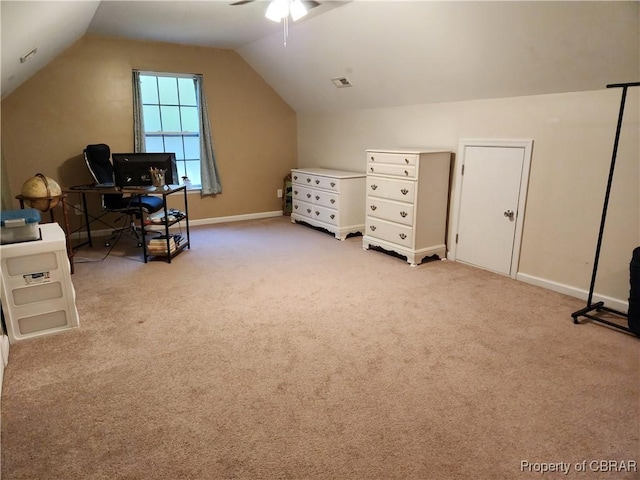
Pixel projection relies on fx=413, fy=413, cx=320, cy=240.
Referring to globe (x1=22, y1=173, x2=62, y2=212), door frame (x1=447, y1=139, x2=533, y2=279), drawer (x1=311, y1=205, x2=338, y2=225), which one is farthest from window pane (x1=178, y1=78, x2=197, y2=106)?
door frame (x1=447, y1=139, x2=533, y2=279)

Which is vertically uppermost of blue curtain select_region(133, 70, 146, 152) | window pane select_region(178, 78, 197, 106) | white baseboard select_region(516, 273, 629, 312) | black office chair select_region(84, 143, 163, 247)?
window pane select_region(178, 78, 197, 106)

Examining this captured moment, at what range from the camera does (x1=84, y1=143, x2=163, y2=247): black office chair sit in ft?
14.5

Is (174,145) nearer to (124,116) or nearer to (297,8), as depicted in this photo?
(124,116)

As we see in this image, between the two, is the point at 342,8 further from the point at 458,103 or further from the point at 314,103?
the point at 314,103

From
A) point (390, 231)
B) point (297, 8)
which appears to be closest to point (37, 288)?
point (297, 8)

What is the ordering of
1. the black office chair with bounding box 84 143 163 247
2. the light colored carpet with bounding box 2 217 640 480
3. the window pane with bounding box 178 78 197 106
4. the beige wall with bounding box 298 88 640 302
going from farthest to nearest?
the window pane with bounding box 178 78 197 106, the black office chair with bounding box 84 143 163 247, the beige wall with bounding box 298 88 640 302, the light colored carpet with bounding box 2 217 640 480

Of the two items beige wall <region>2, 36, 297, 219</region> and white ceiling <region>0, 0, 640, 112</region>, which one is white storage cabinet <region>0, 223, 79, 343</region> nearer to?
white ceiling <region>0, 0, 640, 112</region>

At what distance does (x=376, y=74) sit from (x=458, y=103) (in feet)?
3.09

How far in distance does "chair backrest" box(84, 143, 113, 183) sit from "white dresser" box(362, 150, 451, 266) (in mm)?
3000

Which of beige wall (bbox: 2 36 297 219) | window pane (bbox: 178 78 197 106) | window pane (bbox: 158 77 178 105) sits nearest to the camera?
beige wall (bbox: 2 36 297 219)

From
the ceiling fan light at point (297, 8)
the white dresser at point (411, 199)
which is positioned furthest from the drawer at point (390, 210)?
the ceiling fan light at point (297, 8)

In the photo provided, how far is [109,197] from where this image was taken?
452 centimetres

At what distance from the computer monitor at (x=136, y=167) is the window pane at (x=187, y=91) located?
1.83 m

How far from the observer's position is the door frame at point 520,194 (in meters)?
3.43
